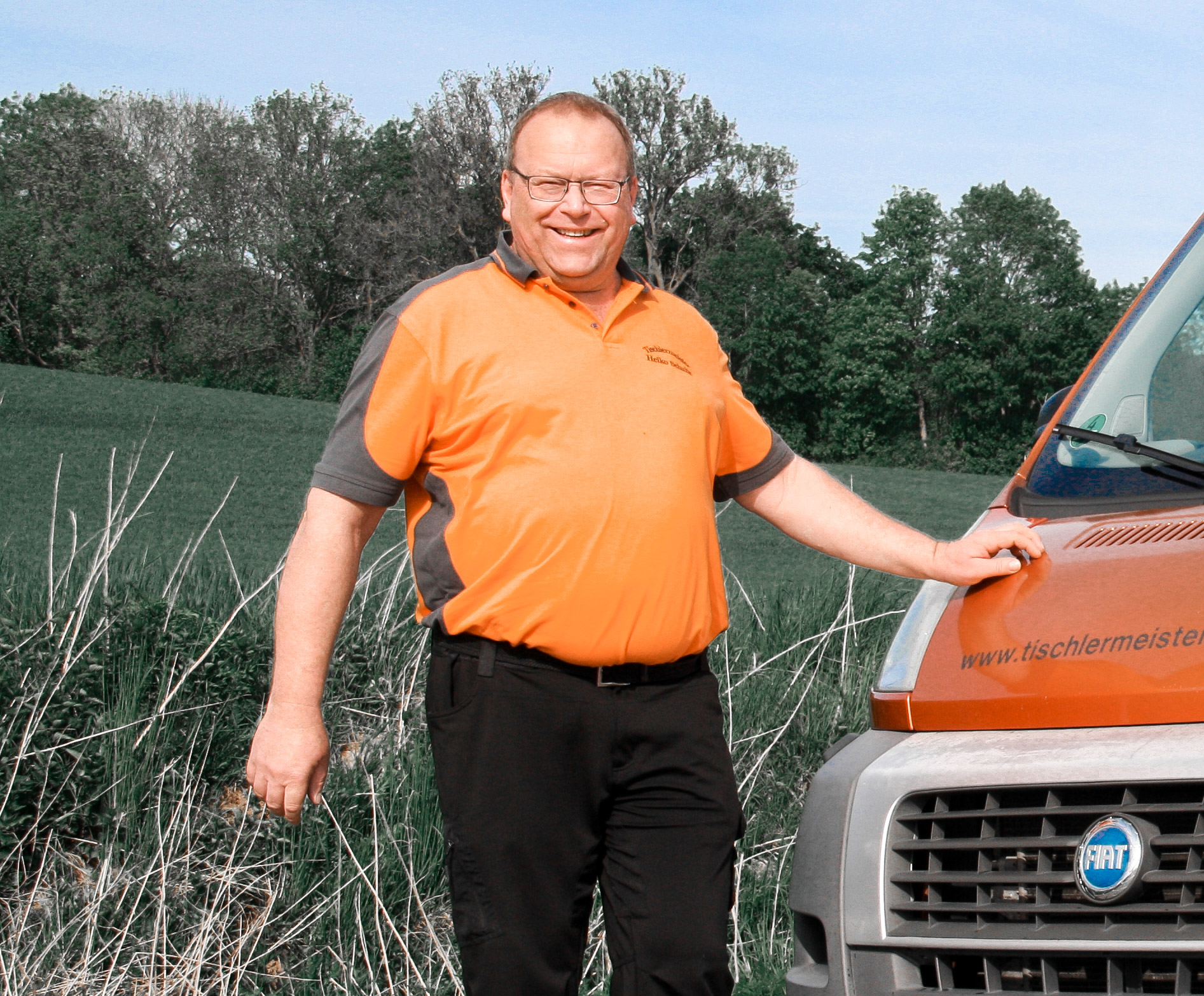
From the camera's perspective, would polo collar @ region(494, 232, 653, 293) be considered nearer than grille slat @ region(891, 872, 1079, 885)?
No

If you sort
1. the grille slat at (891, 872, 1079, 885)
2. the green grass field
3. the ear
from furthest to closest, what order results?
the green grass field < the ear < the grille slat at (891, 872, 1079, 885)

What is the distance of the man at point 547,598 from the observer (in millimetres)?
2371

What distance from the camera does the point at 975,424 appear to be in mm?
53594

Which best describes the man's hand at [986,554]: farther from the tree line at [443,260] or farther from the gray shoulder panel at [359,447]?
the tree line at [443,260]

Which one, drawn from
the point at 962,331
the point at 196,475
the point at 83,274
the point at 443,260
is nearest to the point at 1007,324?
the point at 962,331

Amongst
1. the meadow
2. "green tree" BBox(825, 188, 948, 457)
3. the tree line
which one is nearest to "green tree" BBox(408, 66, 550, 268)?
the tree line

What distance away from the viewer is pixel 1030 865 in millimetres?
2131

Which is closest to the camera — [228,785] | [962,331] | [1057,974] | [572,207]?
[1057,974]

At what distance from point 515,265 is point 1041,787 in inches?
49.5

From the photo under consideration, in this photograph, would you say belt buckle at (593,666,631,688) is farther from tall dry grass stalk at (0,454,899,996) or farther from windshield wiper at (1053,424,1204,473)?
tall dry grass stalk at (0,454,899,996)

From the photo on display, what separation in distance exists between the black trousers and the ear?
0.82 m

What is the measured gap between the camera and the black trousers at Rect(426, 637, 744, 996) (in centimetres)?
237

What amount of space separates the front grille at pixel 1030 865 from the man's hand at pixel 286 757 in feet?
3.22

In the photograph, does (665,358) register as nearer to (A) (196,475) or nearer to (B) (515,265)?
(B) (515,265)
